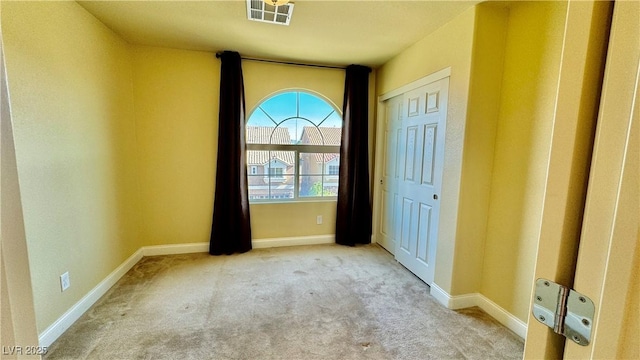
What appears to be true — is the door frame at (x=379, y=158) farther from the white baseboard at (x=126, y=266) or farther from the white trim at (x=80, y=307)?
the white trim at (x=80, y=307)

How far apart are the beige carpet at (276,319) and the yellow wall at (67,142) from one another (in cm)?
35

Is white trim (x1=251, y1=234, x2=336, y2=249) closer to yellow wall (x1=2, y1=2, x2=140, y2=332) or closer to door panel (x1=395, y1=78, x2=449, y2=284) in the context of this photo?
door panel (x1=395, y1=78, x2=449, y2=284)

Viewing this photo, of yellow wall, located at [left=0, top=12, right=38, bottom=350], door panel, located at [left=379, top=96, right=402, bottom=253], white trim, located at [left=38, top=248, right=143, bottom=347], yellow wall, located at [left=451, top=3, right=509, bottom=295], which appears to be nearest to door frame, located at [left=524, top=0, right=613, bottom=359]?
yellow wall, located at [left=0, top=12, right=38, bottom=350]

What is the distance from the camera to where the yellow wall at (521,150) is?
1.72 metres

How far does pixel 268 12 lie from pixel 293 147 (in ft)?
5.44

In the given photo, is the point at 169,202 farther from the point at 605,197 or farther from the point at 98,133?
the point at 605,197

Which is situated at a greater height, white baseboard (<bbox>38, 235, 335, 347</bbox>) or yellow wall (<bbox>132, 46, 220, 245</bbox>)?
yellow wall (<bbox>132, 46, 220, 245</bbox>)

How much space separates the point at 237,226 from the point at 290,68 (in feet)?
6.93

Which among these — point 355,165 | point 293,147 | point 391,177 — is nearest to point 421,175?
point 391,177

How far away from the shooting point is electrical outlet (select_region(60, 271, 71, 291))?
1869mm

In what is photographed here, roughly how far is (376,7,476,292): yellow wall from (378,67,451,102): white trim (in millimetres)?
44

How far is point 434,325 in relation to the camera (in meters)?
2.00

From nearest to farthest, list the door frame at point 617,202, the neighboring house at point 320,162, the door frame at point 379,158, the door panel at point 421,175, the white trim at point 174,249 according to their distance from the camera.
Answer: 1. the door frame at point 617,202
2. the door panel at point 421,175
3. the white trim at point 174,249
4. the door frame at point 379,158
5. the neighboring house at point 320,162

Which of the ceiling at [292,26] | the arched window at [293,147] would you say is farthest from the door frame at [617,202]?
the arched window at [293,147]
